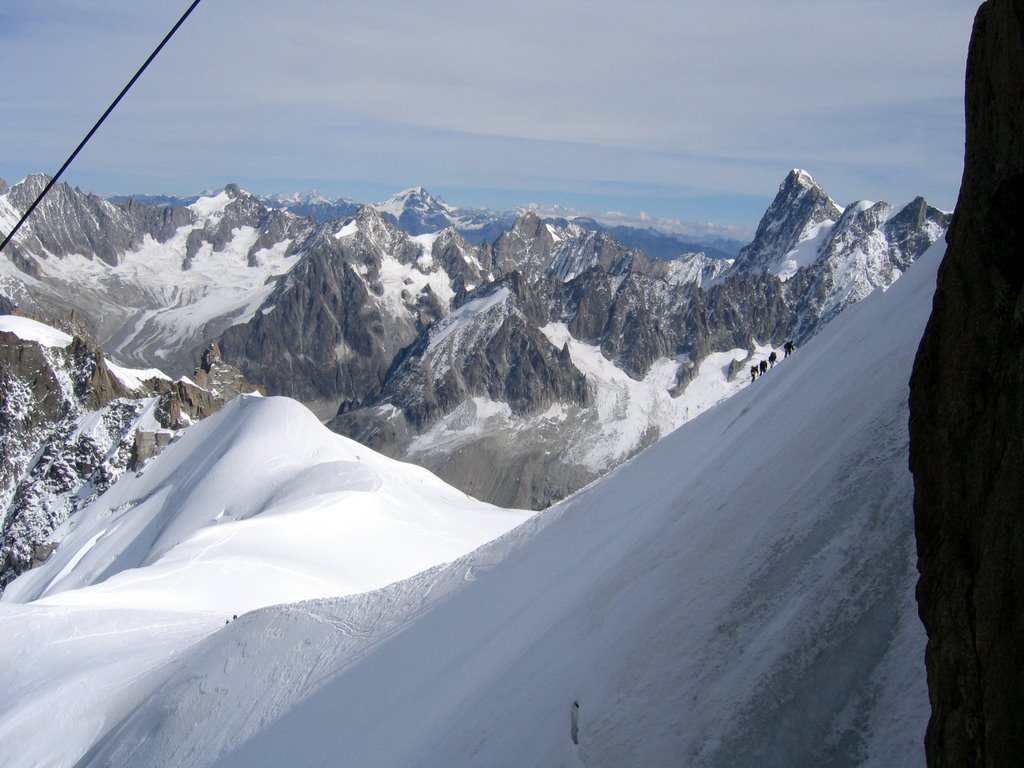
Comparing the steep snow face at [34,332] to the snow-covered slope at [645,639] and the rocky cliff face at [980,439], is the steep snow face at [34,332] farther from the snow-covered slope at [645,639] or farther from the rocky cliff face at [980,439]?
the rocky cliff face at [980,439]

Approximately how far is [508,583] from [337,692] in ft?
17.6

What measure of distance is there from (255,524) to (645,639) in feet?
143

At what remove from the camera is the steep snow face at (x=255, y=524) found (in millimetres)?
40969

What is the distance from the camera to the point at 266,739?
799 inches

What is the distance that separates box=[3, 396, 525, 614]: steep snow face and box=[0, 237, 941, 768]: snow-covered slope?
12.0 m

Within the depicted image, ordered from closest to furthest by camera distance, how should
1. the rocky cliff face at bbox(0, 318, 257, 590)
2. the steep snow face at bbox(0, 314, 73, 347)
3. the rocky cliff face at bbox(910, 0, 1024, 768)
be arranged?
the rocky cliff face at bbox(910, 0, 1024, 768) → the rocky cliff face at bbox(0, 318, 257, 590) → the steep snow face at bbox(0, 314, 73, 347)

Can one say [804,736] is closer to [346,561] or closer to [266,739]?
[266,739]

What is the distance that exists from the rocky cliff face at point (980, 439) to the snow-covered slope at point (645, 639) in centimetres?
273

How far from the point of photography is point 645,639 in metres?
10.9

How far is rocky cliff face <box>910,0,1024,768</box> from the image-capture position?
4.84 metres

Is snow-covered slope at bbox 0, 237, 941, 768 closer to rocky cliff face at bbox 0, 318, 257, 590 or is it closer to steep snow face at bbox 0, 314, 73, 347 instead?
rocky cliff face at bbox 0, 318, 257, 590

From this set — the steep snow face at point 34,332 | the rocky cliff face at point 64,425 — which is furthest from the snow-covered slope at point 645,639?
the steep snow face at point 34,332

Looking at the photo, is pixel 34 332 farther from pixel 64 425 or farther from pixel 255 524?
pixel 255 524

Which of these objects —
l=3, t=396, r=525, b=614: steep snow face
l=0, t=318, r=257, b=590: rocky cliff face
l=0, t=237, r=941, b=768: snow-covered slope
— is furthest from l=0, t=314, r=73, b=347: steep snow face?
l=0, t=237, r=941, b=768: snow-covered slope
